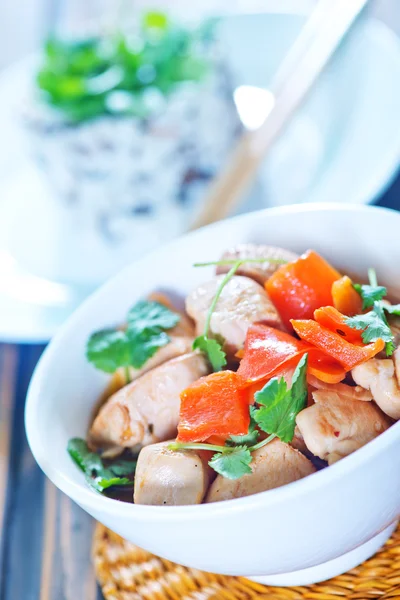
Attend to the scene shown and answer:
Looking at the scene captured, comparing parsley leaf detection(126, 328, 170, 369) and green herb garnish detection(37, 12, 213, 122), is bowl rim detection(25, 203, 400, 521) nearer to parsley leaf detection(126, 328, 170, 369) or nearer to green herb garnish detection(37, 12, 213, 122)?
parsley leaf detection(126, 328, 170, 369)

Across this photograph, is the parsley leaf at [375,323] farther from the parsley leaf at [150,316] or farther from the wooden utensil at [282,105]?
the wooden utensil at [282,105]

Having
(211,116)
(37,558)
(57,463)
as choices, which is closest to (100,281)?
(211,116)

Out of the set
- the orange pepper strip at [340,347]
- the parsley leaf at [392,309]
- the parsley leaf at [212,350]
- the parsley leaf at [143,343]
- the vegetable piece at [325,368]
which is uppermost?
the parsley leaf at [392,309]

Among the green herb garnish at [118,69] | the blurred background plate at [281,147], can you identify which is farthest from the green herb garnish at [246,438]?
the green herb garnish at [118,69]

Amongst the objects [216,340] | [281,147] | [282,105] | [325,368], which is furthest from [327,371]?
[281,147]

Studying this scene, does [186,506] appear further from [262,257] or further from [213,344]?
[262,257]

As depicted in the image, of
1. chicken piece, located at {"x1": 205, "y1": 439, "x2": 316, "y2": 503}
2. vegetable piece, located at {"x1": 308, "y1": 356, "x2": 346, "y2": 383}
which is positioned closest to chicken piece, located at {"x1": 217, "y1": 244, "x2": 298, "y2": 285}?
vegetable piece, located at {"x1": 308, "y1": 356, "x2": 346, "y2": 383}
